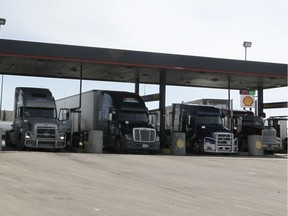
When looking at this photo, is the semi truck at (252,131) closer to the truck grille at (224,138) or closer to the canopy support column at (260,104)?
the truck grille at (224,138)

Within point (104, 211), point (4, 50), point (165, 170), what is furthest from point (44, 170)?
point (4, 50)

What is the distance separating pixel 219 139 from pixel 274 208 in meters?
17.4

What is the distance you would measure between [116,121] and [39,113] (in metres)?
4.23

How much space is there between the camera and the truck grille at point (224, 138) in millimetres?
26984

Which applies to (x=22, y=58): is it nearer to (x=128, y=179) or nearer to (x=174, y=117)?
(x=174, y=117)

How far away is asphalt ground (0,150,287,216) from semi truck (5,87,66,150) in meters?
6.34

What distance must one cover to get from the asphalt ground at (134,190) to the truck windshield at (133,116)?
26.3 ft

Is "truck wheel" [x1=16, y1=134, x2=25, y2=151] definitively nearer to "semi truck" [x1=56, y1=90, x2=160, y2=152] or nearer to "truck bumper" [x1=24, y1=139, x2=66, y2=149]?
"truck bumper" [x1=24, y1=139, x2=66, y2=149]

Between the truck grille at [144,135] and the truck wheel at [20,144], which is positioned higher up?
the truck grille at [144,135]

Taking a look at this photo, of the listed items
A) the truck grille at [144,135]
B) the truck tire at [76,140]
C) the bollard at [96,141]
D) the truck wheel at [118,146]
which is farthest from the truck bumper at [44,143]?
the truck tire at [76,140]

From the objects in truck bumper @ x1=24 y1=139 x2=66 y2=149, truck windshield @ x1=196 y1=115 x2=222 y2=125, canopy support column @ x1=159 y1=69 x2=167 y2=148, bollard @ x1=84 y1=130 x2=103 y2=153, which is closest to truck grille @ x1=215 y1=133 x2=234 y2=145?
truck windshield @ x1=196 y1=115 x2=222 y2=125

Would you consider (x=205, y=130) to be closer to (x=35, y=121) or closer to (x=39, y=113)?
(x=39, y=113)

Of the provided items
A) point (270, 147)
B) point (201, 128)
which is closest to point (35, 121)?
point (201, 128)

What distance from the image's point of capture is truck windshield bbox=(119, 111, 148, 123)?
25.6m
